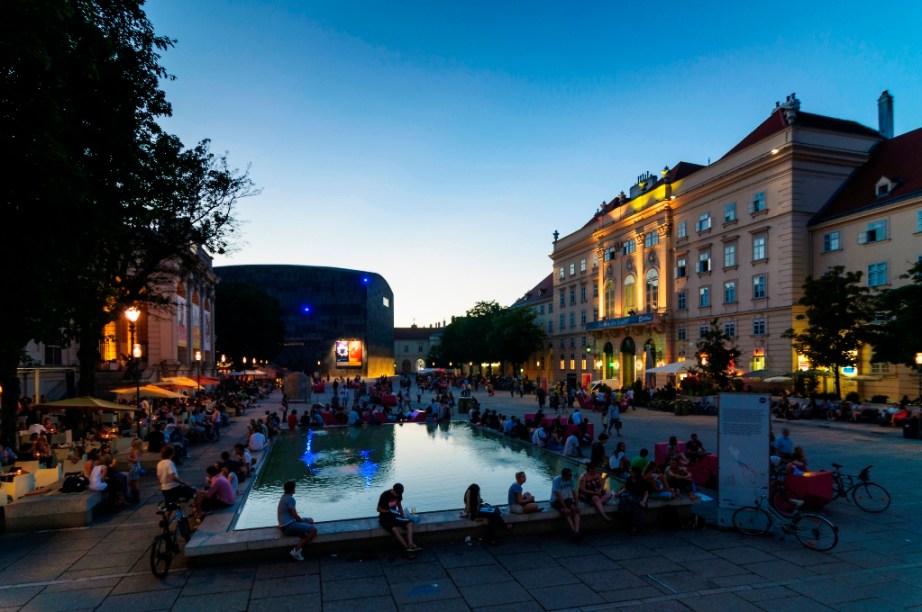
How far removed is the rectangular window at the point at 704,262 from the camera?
43.7 m

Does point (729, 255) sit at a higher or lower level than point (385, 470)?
higher

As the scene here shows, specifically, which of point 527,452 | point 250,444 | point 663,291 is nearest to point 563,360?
point 663,291

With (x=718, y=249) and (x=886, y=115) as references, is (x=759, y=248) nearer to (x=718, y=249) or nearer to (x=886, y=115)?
(x=718, y=249)

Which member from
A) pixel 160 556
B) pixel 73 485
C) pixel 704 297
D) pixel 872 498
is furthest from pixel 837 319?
→ pixel 73 485

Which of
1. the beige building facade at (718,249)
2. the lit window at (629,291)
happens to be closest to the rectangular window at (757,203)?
the beige building facade at (718,249)

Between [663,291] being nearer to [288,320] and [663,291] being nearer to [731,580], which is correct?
[731,580]

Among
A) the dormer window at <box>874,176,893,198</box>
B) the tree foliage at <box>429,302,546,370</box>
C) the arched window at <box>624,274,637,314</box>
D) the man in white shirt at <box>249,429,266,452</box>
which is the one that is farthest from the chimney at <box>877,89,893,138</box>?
the man in white shirt at <box>249,429,266,452</box>

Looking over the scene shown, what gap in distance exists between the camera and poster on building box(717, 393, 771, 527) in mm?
10258

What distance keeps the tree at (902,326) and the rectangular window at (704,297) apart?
630 inches

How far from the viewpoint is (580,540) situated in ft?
32.7

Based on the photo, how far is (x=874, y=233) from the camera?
33.2m

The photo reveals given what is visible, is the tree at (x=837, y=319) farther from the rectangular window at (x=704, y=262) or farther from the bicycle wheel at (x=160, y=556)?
the bicycle wheel at (x=160, y=556)

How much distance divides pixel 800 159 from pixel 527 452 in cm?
2914

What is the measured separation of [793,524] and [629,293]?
1805 inches
